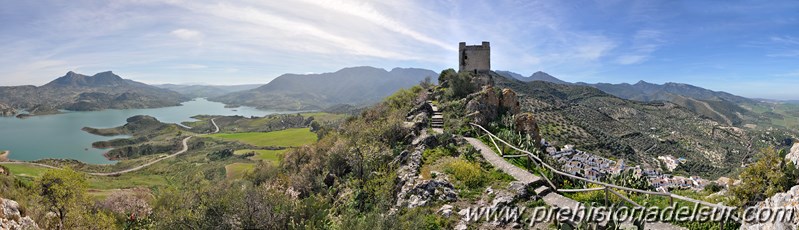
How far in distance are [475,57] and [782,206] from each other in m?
28.3

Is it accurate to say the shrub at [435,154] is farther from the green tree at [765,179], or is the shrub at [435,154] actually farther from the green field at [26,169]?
the green field at [26,169]

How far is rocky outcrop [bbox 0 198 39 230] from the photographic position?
14.8m

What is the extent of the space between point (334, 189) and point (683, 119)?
192 m

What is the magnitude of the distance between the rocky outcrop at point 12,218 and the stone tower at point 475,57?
30836 millimetres

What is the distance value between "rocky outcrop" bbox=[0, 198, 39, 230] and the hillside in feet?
208

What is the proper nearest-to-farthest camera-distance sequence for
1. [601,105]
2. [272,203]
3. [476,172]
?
[272,203] < [476,172] < [601,105]

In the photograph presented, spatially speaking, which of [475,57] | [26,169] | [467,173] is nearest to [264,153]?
[26,169]

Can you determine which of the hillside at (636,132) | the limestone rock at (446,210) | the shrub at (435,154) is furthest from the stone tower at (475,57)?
the hillside at (636,132)

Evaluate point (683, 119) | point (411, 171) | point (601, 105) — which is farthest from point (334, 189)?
point (683, 119)

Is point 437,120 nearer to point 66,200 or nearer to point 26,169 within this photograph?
point 66,200

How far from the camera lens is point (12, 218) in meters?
16.0

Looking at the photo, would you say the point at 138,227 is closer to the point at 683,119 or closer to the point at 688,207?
the point at 688,207

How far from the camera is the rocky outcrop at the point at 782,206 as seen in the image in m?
6.07

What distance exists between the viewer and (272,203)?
1104cm
